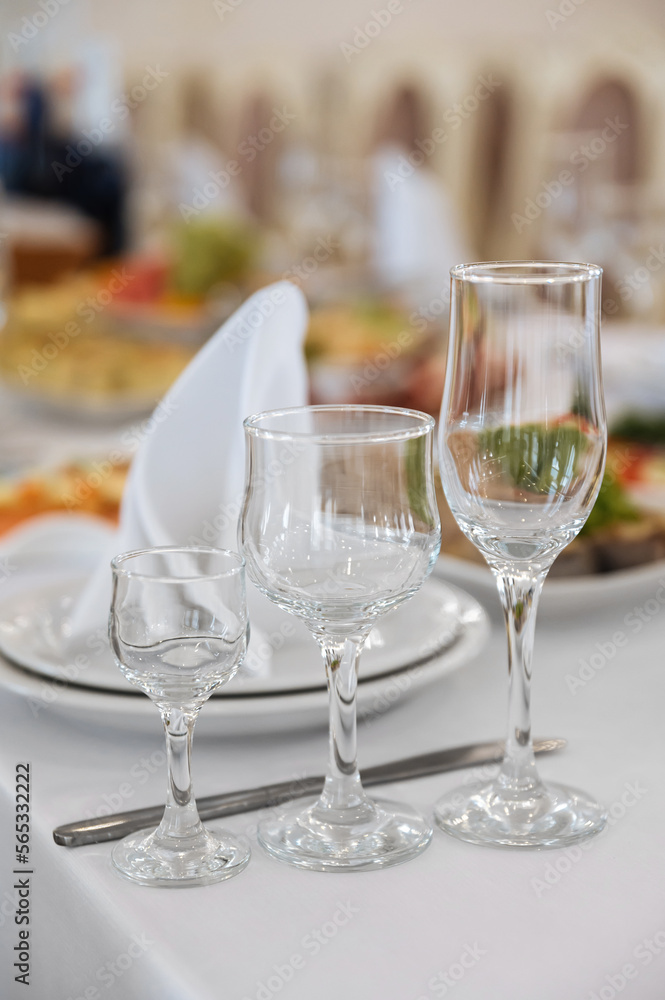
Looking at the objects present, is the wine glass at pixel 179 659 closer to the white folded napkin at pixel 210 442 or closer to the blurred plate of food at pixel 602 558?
the white folded napkin at pixel 210 442

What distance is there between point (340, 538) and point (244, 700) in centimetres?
14

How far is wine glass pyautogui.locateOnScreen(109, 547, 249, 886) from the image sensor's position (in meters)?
0.47

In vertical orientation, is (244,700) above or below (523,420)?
below

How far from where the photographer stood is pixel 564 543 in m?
0.51

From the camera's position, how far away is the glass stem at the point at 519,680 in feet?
1.73
